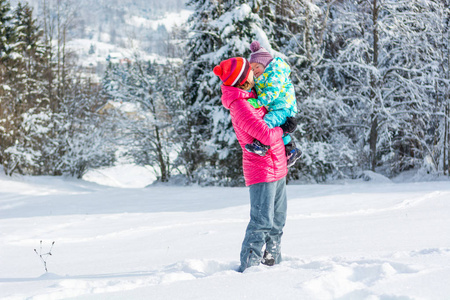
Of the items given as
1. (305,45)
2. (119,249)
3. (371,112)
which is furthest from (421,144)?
(119,249)

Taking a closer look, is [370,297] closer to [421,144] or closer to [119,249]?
[119,249]

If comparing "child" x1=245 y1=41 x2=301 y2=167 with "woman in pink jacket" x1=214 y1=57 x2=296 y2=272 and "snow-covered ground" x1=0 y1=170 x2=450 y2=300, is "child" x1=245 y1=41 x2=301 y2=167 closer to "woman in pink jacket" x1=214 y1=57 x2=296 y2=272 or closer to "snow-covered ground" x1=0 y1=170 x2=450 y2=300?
"woman in pink jacket" x1=214 y1=57 x2=296 y2=272

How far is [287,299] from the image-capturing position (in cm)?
183

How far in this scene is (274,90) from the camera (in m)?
2.84

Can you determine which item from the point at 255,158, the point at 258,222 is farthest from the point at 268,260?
the point at 255,158

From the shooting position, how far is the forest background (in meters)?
13.1

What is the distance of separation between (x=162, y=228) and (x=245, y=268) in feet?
10.8

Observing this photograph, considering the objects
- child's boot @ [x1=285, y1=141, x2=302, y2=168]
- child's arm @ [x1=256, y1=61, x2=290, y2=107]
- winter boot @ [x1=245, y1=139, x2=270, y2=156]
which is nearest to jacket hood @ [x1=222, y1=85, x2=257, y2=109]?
child's arm @ [x1=256, y1=61, x2=290, y2=107]

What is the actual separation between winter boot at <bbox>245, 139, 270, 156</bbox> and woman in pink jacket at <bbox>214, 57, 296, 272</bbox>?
5 cm

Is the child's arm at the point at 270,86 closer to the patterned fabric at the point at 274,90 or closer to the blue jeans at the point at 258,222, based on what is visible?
the patterned fabric at the point at 274,90

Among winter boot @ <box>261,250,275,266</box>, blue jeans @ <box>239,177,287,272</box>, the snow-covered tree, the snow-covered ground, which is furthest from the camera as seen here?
the snow-covered tree

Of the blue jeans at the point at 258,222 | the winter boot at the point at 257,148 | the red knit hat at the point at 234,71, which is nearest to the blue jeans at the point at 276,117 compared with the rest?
the winter boot at the point at 257,148

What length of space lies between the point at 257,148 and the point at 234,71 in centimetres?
54

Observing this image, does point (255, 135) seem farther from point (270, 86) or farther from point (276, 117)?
point (270, 86)
